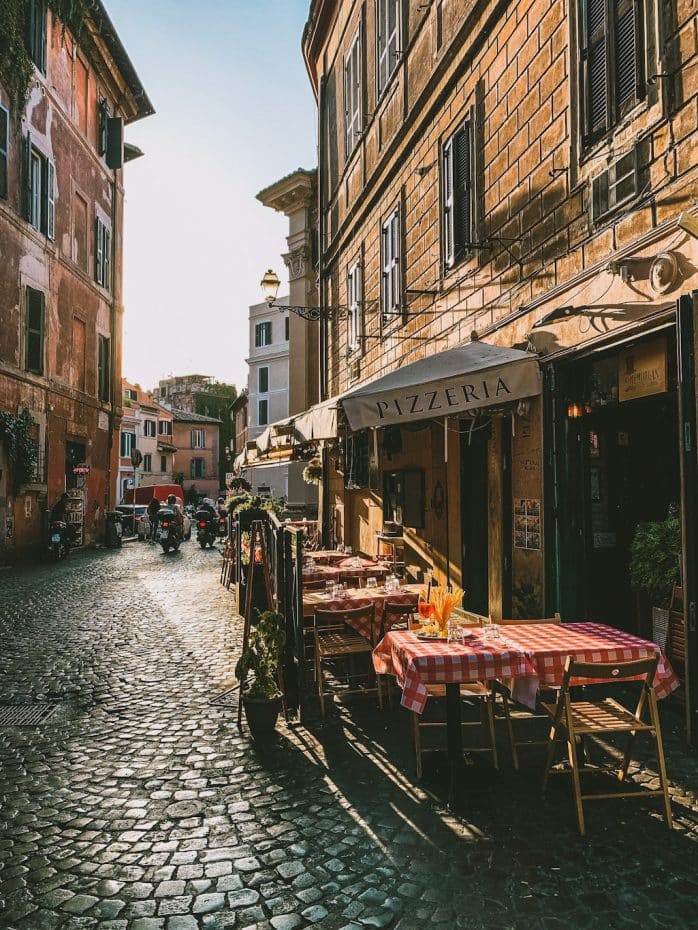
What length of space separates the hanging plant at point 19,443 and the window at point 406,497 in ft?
33.3

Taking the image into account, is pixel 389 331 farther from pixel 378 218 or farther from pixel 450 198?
pixel 450 198

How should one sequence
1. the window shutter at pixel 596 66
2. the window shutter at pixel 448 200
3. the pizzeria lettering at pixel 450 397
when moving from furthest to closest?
the window shutter at pixel 448 200 → the pizzeria lettering at pixel 450 397 → the window shutter at pixel 596 66

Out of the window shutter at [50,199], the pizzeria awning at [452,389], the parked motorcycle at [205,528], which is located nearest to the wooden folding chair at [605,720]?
the pizzeria awning at [452,389]

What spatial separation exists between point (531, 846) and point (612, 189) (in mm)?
4843

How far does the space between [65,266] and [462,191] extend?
15.5 m

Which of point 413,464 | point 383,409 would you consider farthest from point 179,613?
point 383,409

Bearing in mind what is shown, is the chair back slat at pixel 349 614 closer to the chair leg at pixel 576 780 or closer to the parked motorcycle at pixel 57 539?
the chair leg at pixel 576 780

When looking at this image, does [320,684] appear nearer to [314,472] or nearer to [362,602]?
[362,602]

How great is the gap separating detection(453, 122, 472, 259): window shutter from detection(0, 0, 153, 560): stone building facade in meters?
12.6

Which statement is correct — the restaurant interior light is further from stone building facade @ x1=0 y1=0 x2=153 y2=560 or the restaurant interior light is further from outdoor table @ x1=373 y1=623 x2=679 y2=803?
outdoor table @ x1=373 y1=623 x2=679 y2=803

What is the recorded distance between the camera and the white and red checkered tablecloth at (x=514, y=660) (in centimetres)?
406

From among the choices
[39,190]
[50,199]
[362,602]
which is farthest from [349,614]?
[50,199]

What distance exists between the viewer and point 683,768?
14.3 ft

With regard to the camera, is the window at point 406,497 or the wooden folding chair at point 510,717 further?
the window at point 406,497
